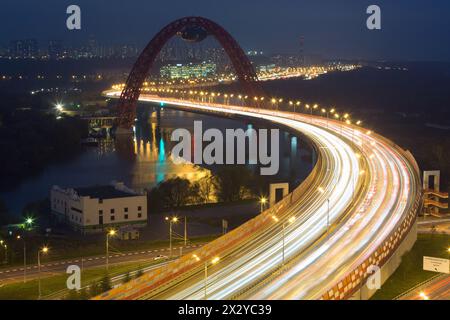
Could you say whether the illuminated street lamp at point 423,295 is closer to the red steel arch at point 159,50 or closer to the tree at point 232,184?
the tree at point 232,184

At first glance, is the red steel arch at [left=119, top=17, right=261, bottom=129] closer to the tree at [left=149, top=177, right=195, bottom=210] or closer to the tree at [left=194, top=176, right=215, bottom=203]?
the tree at [left=194, top=176, right=215, bottom=203]

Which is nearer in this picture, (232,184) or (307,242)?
(307,242)

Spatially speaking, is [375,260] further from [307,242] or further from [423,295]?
[307,242]

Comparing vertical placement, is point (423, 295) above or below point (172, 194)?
above

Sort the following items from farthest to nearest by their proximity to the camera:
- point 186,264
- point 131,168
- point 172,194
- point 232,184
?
point 131,168 → point 232,184 → point 172,194 → point 186,264

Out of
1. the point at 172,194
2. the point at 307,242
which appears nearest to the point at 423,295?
the point at 307,242

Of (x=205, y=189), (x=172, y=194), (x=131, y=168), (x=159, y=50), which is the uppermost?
(x=159, y=50)

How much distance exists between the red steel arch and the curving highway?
73.9ft

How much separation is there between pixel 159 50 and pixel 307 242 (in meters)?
30.1

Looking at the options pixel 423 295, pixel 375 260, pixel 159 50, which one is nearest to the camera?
pixel 423 295

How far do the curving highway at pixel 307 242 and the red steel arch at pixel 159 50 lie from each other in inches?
886

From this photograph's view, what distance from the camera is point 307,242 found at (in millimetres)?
9945

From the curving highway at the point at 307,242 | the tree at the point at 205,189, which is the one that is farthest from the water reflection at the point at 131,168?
the curving highway at the point at 307,242
